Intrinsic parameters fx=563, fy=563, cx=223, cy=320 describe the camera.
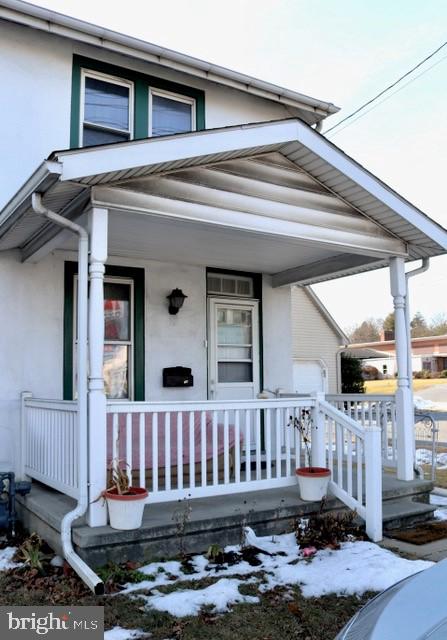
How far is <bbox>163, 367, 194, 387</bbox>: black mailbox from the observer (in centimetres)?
683

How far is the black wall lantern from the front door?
0.57 m

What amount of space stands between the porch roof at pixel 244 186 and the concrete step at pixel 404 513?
2.61 metres

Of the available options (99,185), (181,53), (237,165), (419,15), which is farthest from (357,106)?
(99,185)

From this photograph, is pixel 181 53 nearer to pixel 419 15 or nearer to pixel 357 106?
pixel 419 15

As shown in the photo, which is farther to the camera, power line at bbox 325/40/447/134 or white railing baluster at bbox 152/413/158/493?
power line at bbox 325/40/447/134

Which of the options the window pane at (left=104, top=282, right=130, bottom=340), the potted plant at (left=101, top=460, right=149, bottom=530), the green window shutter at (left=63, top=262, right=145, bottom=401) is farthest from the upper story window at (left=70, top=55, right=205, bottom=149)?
the potted plant at (left=101, top=460, right=149, bottom=530)

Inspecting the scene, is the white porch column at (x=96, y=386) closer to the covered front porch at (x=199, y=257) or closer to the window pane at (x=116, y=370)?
the covered front porch at (x=199, y=257)

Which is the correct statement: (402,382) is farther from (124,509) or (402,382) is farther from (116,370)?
(124,509)

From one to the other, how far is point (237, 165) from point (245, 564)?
336 centimetres

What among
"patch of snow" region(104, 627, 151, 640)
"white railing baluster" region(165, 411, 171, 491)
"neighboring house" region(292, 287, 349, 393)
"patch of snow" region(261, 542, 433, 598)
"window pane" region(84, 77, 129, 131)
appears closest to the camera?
"patch of snow" region(104, 627, 151, 640)

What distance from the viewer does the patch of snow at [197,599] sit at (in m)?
3.48

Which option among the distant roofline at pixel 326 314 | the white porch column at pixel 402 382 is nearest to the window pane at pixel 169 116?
the white porch column at pixel 402 382

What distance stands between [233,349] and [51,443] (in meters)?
3.03

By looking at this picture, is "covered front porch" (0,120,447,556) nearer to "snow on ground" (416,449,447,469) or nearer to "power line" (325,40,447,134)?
"snow on ground" (416,449,447,469)
